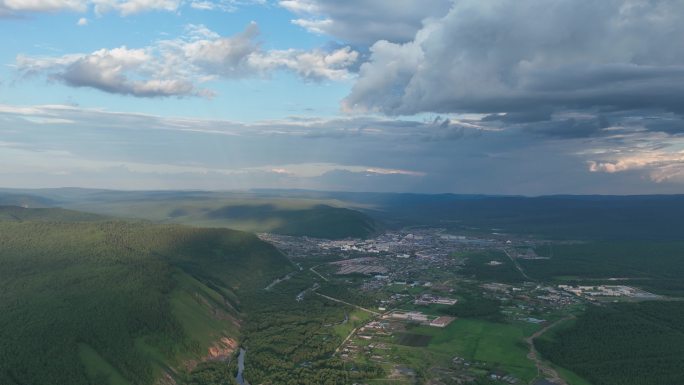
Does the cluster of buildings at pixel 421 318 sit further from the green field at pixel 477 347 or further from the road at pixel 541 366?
the road at pixel 541 366

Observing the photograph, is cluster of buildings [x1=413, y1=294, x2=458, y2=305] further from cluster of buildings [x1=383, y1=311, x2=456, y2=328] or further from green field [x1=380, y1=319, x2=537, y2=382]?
green field [x1=380, y1=319, x2=537, y2=382]

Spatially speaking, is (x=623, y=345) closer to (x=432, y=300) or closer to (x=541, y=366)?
(x=541, y=366)

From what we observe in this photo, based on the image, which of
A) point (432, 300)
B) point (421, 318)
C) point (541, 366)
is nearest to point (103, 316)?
point (421, 318)

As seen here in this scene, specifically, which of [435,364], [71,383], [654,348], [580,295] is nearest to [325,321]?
[435,364]

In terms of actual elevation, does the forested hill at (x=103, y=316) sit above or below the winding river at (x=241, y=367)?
above

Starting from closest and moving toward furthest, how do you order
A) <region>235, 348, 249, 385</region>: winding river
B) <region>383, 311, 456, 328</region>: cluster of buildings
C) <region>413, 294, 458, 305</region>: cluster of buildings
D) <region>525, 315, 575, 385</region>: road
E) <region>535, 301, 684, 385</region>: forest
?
<region>525, 315, 575, 385</region>: road < <region>535, 301, 684, 385</region>: forest < <region>235, 348, 249, 385</region>: winding river < <region>383, 311, 456, 328</region>: cluster of buildings < <region>413, 294, 458, 305</region>: cluster of buildings

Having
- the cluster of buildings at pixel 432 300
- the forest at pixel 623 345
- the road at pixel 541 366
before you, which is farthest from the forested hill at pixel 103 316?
the forest at pixel 623 345

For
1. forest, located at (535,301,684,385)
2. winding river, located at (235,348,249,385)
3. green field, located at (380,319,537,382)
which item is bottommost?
winding river, located at (235,348,249,385)

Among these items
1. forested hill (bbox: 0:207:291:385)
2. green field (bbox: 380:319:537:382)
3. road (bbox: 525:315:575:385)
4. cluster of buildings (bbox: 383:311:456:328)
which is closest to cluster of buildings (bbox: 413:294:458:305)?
cluster of buildings (bbox: 383:311:456:328)

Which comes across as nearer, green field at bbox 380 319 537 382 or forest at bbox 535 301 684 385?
forest at bbox 535 301 684 385
